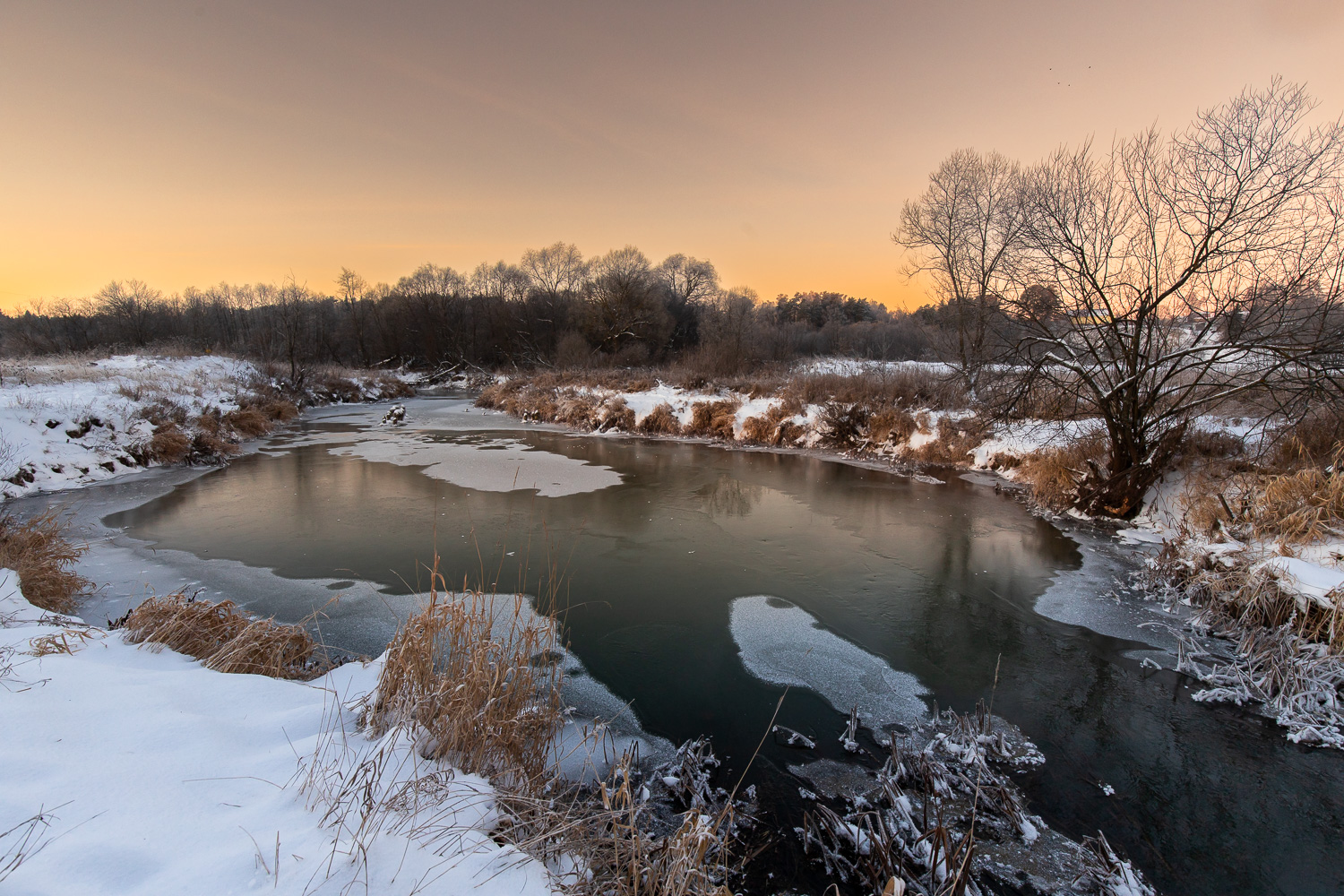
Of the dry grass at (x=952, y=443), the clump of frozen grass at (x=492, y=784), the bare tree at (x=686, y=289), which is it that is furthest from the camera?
the bare tree at (x=686, y=289)

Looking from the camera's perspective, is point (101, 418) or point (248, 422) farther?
point (248, 422)

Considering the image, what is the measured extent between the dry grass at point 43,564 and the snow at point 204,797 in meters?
2.40

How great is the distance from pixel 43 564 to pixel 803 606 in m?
6.35

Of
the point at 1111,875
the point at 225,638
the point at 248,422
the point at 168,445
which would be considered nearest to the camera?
the point at 1111,875

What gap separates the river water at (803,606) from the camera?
2998mm

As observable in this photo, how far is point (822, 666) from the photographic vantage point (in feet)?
14.0

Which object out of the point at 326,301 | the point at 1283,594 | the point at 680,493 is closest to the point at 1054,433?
the point at 1283,594

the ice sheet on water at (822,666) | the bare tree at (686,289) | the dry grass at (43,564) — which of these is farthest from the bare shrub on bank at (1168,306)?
the bare tree at (686,289)

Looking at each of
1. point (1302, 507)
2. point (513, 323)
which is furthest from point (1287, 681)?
point (513, 323)

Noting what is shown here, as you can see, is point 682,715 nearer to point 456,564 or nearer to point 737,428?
point 456,564

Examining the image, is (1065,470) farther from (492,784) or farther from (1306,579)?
(492,784)

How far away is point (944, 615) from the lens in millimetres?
5129

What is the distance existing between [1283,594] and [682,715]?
4.69 metres

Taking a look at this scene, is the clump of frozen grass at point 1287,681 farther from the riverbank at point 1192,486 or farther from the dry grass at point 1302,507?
the dry grass at point 1302,507
